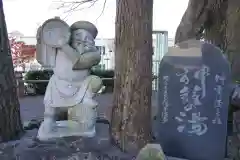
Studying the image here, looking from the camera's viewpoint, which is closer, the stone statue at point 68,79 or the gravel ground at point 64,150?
the gravel ground at point 64,150

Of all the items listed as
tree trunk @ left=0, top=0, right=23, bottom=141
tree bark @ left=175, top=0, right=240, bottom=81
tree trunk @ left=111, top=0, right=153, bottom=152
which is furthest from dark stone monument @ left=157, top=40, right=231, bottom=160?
tree bark @ left=175, top=0, right=240, bottom=81

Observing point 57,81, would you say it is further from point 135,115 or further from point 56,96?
point 135,115

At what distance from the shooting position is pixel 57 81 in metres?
4.10

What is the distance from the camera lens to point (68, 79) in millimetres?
4082

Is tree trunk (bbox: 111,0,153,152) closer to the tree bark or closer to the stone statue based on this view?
the stone statue

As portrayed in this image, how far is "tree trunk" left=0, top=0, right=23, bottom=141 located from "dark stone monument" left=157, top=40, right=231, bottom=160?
1.97 m

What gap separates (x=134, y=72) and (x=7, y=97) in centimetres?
181

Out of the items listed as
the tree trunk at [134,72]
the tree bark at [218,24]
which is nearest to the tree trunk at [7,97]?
the tree trunk at [134,72]

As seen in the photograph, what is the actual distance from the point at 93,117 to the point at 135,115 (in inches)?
22.0

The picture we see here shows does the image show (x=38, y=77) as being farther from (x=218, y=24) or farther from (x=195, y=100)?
(x=195, y=100)

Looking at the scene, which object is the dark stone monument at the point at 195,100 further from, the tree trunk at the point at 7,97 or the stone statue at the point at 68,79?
the tree trunk at the point at 7,97

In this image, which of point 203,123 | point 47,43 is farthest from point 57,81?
point 203,123

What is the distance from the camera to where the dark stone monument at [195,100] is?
3873 mm

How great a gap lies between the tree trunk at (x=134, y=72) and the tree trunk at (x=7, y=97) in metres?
1.52
